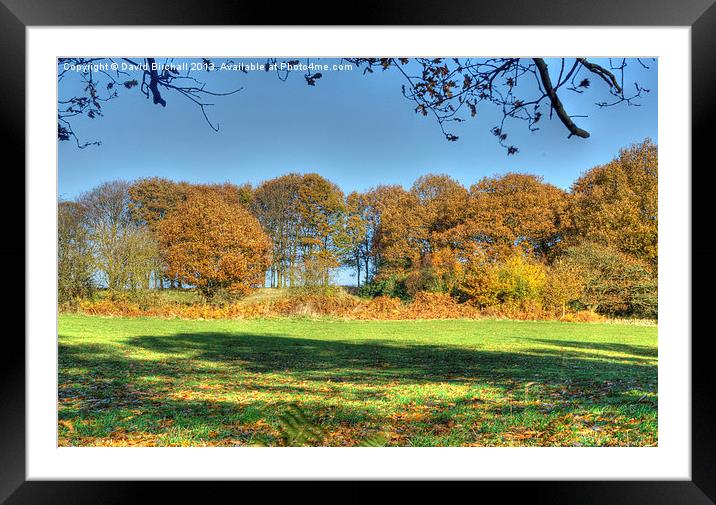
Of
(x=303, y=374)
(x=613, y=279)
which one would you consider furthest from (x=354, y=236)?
(x=613, y=279)

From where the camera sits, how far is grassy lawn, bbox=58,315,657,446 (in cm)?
357

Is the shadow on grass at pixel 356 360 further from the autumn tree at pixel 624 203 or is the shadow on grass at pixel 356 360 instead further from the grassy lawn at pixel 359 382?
the autumn tree at pixel 624 203

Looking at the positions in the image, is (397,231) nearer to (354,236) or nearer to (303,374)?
(354,236)

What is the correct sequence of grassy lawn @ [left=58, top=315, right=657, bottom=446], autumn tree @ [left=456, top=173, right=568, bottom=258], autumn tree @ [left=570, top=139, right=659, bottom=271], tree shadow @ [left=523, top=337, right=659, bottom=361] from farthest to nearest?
1. autumn tree @ [left=456, top=173, right=568, bottom=258]
2. autumn tree @ [left=570, top=139, right=659, bottom=271]
3. tree shadow @ [left=523, top=337, right=659, bottom=361]
4. grassy lawn @ [left=58, top=315, right=657, bottom=446]

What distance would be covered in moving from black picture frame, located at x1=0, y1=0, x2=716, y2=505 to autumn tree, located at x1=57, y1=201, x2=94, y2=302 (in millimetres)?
4274

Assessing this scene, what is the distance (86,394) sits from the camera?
174 inches

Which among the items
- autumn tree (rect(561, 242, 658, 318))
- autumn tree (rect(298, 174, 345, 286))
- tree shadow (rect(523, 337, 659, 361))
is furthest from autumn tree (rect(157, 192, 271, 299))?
autumn tree (rect(561, 242, 658, 318))

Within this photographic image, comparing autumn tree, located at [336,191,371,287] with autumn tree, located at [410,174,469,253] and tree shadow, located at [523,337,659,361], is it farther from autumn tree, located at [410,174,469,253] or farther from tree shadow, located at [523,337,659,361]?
tree shadow, located at [523,337,659,361]
